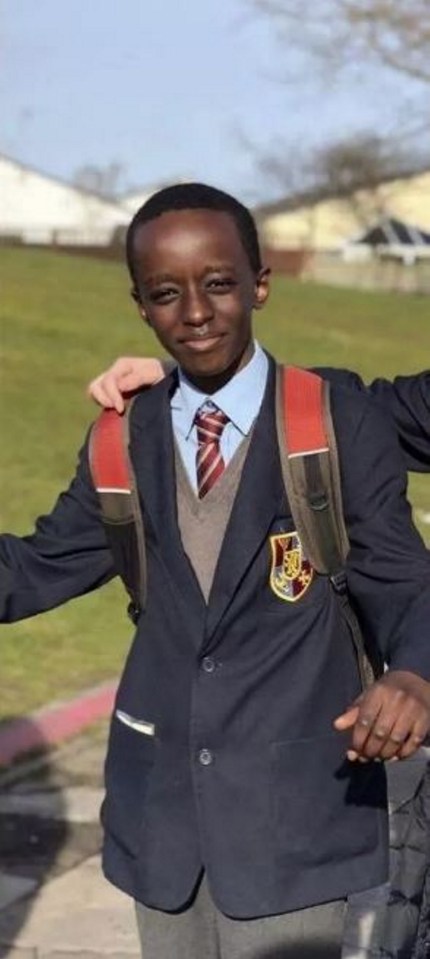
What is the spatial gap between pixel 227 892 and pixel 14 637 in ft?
18.4

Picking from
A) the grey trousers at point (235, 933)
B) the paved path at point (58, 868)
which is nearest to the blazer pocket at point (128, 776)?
the grey trousers at point (235, 933)

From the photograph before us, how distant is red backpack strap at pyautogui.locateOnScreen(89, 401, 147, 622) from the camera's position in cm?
262

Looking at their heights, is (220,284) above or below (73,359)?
above

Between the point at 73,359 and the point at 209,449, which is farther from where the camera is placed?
the point at 73,359

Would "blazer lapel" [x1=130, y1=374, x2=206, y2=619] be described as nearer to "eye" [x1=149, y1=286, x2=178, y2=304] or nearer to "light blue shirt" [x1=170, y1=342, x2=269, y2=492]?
"light blue shirt" [x1=170, y1=342, x2=269, y2=492]

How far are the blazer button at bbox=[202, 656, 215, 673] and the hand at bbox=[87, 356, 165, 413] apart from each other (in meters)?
0.45

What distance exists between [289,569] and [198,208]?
21.0 inches

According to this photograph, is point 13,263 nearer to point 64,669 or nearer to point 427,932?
point 64,669

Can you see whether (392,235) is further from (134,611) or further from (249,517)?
(249,517)

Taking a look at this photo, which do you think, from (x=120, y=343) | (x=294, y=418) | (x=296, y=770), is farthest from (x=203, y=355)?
(x=120, y=343)

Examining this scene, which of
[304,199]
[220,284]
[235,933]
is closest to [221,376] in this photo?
[220,284]

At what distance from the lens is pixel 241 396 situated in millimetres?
2582

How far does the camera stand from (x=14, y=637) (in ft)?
26.4

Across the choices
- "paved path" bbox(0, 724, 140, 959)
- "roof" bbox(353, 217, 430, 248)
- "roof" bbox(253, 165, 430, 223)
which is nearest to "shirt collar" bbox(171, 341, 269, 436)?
"paved path" bbox(0, 724, 140, 959)
